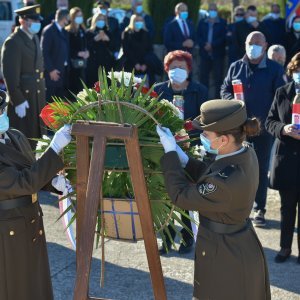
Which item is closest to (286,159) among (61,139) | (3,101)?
(61,139)

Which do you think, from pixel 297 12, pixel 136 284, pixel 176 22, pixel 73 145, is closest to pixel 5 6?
pixel 176 22

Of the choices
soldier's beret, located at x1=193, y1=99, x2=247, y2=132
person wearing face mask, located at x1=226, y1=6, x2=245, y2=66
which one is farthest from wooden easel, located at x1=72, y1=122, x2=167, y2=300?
person wearing face mask, located at x1=226, y1=6, x2=245, y2=66

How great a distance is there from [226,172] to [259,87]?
129 inches

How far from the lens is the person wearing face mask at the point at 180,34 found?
12.7 meters

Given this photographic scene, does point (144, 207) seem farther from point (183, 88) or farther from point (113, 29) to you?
point (113, 29)

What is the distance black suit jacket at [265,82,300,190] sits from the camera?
5738 mm

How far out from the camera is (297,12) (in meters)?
13.5

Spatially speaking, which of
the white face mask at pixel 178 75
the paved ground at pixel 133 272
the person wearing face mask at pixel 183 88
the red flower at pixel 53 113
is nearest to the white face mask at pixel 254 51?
the person wearing face mask at pixel 183 88

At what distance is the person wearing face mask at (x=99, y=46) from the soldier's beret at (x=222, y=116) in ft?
28.5

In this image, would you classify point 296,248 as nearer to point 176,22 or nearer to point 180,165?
point 180,165

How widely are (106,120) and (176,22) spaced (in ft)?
30.7

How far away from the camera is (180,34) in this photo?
41.7 feet

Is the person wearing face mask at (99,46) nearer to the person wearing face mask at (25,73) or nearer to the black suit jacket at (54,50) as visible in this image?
A: the black suit jacket at (54,50)

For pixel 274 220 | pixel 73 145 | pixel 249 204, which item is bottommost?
pixel 274 220
